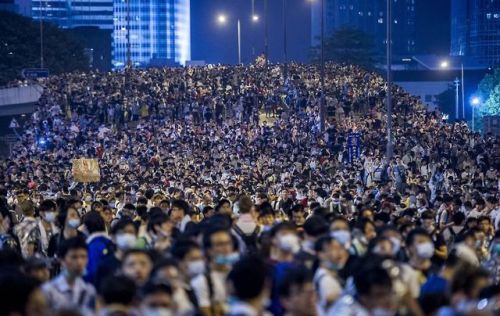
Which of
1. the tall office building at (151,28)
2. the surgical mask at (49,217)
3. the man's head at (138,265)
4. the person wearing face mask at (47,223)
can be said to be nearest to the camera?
the man's head at (138,265)

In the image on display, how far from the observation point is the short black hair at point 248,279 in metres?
9.70

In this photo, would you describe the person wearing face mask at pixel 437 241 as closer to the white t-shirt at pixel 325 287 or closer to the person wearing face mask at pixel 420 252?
the person wearing face mask at pixel 420 252

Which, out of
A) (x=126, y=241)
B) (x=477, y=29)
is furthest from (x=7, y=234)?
(x=477, y=29)

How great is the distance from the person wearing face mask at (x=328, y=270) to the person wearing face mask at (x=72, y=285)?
5.65 ft

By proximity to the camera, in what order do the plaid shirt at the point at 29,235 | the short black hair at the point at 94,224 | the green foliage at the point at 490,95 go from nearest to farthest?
the short black hair at the point at 94,224
the plaid shirt at the point at 29,235
the green foliage at the point at 490,95

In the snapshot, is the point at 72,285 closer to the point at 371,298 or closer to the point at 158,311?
the point at 158,311

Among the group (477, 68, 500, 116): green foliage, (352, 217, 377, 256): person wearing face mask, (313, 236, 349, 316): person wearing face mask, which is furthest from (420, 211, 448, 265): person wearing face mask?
(477, 68, 500, 116): green foliage

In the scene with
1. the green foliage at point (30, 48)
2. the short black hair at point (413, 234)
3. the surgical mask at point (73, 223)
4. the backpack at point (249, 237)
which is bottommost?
the backpack at point (249, 237)

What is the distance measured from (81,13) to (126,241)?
173 m

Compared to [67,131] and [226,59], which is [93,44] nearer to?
[226,59]

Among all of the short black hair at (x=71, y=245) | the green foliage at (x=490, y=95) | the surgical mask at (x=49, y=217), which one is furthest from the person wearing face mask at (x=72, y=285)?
the green foliage at (x=490, y=95)

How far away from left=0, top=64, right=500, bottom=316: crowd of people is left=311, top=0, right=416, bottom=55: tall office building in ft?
345

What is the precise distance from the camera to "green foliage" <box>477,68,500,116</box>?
9269 cm

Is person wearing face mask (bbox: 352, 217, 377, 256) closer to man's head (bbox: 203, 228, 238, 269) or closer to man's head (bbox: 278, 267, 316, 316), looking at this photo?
man's head (bbox: 203, 228, 238, 269)
